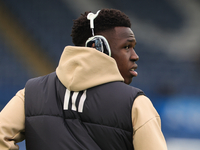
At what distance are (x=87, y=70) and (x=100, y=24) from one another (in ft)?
0.88

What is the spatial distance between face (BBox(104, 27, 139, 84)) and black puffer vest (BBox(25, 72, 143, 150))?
0.61ft

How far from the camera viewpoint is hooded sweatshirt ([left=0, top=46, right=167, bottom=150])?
0.64 meters

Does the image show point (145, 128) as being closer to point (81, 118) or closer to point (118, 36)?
point (81, 118)

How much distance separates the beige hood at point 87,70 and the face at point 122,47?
0.15 m

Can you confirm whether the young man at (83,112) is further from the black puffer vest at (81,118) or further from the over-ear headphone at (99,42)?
the over-ear headphone at (99,42)

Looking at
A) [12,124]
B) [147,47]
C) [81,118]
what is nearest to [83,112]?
[81,118]

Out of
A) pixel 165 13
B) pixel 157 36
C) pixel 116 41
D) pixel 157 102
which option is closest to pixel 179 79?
pixel 157 102

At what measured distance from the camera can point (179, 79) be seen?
129 inches

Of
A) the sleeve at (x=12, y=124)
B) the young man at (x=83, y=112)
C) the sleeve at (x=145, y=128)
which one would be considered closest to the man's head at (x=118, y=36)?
the young man at (x=83, y=112)

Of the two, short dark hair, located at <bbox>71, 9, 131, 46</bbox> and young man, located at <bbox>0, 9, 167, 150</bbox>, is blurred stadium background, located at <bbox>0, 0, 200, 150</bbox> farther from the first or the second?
young man, located at <bbox>0, 9, 167, 150</bbox>

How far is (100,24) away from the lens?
2.92 feet

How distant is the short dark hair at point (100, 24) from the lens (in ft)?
2.92

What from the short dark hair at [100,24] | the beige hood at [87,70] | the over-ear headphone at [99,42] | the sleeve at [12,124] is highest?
the short dark hair at [100,24]

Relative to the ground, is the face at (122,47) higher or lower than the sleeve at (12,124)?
higher
